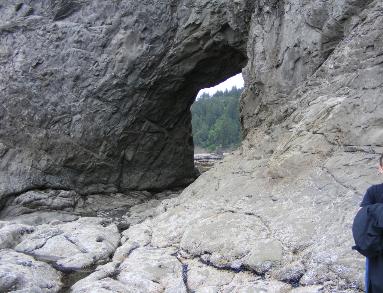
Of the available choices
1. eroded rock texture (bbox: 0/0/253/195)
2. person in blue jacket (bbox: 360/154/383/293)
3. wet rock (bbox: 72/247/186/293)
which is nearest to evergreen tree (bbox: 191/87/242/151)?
eroded rock texture (bbox: 0/0/253/195)

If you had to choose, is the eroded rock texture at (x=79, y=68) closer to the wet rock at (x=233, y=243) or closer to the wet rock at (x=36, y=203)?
the wet rock at (x=36, y=203)

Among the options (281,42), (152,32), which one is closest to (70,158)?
(152,32)

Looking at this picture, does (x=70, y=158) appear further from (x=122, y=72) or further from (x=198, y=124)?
(x=198, y=124)

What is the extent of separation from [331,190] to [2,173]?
349 inches

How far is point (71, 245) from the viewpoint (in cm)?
681

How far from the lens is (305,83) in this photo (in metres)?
7.87

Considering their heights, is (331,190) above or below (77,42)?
below

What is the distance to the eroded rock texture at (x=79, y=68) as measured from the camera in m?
11.8

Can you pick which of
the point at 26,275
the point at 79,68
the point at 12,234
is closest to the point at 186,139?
the point at 79,68

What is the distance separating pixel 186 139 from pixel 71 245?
821 cm

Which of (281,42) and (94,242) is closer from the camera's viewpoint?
(94,242)

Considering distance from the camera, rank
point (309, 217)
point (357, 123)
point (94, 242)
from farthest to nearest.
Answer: point (94, 242)
point (357, 123)
point (309, 217)

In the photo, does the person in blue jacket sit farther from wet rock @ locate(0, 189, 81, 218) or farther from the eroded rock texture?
wet rock @ locate(0, 189, 81, 218)

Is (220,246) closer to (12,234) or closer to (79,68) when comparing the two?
(12,234)
